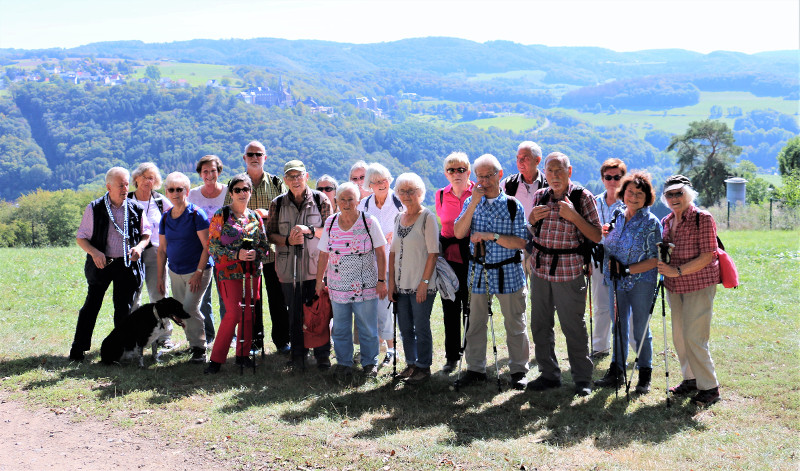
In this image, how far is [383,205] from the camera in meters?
6.75

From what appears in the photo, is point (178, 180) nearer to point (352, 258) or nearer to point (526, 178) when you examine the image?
point (352, 258)

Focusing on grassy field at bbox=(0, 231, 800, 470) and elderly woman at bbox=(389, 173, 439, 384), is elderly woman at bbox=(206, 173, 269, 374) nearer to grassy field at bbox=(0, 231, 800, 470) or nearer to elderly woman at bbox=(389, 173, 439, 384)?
grassy field at bbox=(0, 231, 800, 470)

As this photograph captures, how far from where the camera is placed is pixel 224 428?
17.1 feet

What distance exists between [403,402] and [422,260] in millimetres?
1298

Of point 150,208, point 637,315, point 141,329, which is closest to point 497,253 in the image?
point 637,315

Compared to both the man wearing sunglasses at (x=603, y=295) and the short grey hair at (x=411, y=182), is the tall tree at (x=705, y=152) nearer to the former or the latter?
the man wearing sunglasses at (x=603, y=295)

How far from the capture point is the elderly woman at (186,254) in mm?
6664

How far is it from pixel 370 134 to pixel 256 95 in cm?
5852

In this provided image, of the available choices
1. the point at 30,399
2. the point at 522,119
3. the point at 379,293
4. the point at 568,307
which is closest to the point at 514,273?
the point at 568,307

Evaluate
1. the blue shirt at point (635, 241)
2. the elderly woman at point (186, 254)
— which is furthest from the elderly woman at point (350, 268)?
the blue shirt at point (635, 241)

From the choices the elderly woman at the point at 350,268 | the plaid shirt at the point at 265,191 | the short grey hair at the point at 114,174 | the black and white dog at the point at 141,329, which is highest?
the short grey hair at the point at 114,174

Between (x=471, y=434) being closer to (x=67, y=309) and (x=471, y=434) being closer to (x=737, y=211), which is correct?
(x=67, y=309)

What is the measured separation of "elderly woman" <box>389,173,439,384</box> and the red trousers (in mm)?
1497

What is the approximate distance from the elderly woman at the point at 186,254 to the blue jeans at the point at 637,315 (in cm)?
409
